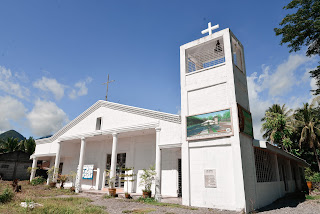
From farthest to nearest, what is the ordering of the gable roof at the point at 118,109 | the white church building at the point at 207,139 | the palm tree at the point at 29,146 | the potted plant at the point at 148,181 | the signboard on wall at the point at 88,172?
the palm tree at the point at 29,146, the signboard on wall at the point at 88,172, the gable roof at the point at 118,109, the potted plant at the point at 148,181, the white church building at the point at 207,139

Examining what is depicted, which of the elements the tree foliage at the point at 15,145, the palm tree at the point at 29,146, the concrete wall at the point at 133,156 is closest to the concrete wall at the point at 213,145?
the concrete wall at the point at 133,156

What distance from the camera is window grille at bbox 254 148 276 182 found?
11.8m

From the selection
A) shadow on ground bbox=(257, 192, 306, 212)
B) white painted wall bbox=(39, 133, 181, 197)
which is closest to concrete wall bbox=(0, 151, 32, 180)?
white painted wall bbox=(39, 133, 181, 197)

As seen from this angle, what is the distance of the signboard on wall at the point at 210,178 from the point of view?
10.0 m

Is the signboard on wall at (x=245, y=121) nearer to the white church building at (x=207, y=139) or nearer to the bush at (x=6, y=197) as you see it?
the white church building at (x=207, y=139)

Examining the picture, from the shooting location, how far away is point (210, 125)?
10.8 metres

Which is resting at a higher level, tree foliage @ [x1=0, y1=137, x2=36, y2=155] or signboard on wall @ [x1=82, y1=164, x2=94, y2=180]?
tree foliage @ [x1=0, y1=137, x2=36, y2=155]

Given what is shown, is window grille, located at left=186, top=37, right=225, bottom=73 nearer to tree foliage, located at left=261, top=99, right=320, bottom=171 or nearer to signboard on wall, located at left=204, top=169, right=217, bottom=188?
signboard on wall, located at left=204, top=169, right=217, bottom=188

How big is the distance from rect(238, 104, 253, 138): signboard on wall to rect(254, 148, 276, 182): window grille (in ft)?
5.50

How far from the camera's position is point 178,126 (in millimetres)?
12617

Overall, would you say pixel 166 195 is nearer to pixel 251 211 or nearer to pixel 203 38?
pixel 251 211

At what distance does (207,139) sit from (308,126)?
24.0m

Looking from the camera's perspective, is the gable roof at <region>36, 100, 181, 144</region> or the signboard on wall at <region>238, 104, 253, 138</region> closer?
the signboard on wall at <region>238, 104, 253, 138</region>

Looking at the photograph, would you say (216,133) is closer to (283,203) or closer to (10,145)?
(283,203)
